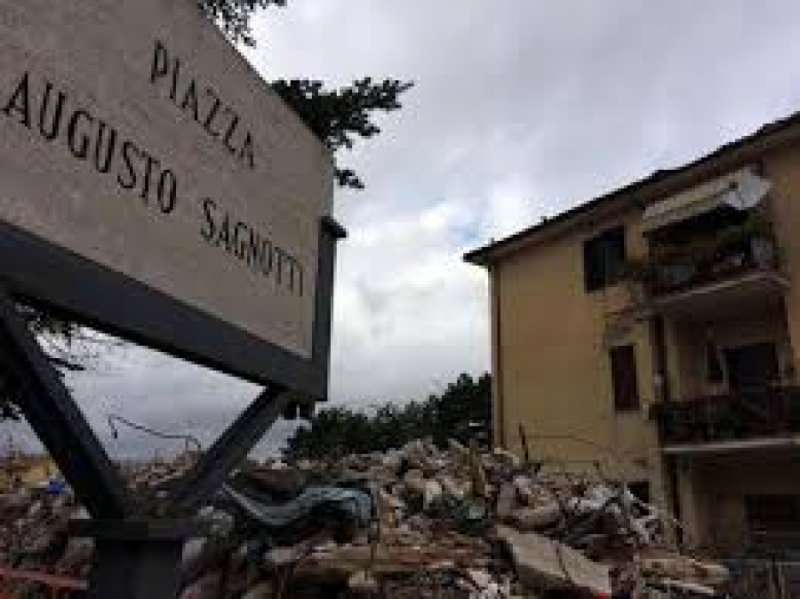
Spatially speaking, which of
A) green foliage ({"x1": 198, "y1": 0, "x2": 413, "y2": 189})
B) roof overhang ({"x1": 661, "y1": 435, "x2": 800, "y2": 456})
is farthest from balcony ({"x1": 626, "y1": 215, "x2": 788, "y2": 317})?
green foliage ({"x1": 198, "y1": 0, "x2": 413, "y2": 189})

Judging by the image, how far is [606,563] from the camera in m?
9.92

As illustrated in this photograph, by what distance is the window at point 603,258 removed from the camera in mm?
23469

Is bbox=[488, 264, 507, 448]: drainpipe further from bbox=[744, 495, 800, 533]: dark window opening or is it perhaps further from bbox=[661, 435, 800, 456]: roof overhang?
bbox=[744, 495, 800, 533]: dark window opening

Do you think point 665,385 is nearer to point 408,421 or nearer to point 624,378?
point 624,378

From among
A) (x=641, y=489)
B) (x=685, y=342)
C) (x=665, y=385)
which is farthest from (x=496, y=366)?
(x=641, y=489)

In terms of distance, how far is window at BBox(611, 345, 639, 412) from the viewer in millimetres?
22328

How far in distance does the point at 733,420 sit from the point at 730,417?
124 millimetres

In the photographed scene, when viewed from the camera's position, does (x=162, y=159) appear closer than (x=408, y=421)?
Yes

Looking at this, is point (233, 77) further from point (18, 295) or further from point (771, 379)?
point (771, 379)

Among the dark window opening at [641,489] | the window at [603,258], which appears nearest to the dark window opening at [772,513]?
the dark window opening at [641,489]

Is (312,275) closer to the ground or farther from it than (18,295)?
farther from it

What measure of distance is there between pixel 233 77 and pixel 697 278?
19.5 metres

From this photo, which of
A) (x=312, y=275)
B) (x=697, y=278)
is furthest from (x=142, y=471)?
(x=697, y=278)

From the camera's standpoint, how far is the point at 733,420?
19359 millimetres
